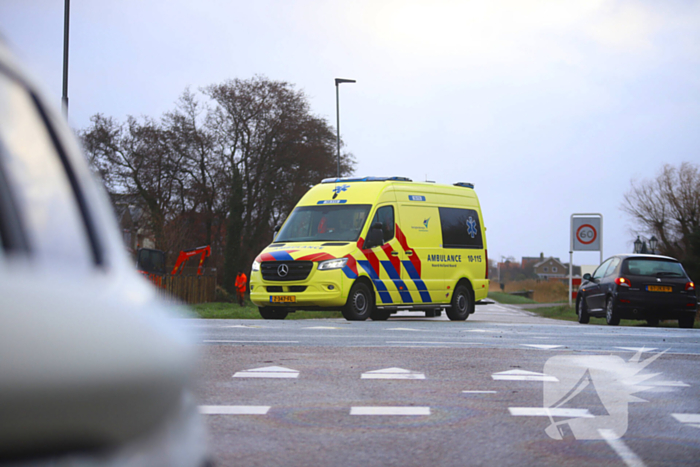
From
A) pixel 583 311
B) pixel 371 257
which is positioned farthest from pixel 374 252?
pixel 583 311

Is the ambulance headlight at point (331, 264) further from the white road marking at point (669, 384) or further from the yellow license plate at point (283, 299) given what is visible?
the white road marking at point (669, 384)

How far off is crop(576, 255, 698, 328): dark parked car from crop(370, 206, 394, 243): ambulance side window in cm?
527

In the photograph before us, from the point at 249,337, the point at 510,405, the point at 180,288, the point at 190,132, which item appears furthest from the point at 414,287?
the point at 190,132

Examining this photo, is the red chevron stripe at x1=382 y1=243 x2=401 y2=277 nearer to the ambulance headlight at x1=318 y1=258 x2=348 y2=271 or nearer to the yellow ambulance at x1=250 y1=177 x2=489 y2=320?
the yellow ambulance at x1=250 y1=177 x2=489 y2=320

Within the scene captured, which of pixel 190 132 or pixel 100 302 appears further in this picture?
pixel 190 132

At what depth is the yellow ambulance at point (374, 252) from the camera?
15.7m

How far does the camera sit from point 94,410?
109 cm

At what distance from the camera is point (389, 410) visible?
17.8 feet

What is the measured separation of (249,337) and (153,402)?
9053 millimetres

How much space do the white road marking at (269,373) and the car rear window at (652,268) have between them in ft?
42.6

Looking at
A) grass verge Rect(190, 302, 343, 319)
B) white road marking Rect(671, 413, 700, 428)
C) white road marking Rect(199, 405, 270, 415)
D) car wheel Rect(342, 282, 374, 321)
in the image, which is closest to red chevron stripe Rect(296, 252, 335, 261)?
car wheel Rect(342, 282, 374, 321)

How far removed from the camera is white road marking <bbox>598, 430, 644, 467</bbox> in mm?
4129

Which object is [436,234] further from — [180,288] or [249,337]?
[180,288]

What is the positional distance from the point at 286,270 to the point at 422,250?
3.31m
